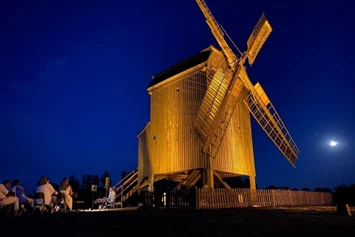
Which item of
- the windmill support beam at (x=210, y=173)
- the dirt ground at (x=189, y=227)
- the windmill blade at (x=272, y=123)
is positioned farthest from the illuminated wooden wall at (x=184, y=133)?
the dirt ground at (x=189, y=227)

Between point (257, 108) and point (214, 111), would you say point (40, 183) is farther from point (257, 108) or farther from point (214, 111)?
point (257, 108)

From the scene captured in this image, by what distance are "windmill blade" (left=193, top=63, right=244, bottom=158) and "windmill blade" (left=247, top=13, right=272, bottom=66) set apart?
1.77m

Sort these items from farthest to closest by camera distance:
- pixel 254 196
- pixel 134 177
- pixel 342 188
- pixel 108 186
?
pixel 342 188, pixel 134 177, pixel 108 186, pixel 254 196

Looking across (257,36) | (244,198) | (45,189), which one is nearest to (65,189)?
(45,189)

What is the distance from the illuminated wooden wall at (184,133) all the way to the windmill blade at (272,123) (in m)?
1.64

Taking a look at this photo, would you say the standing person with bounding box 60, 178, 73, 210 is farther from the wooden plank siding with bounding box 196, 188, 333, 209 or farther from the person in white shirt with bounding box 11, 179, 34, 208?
the wooden plank siding with bounding box 196, 188, 333, 209

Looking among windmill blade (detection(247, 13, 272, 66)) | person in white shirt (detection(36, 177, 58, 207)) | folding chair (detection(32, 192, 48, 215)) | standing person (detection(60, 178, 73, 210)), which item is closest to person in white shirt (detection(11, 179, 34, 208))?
folding chair (detection(32, 192, 48, 215))

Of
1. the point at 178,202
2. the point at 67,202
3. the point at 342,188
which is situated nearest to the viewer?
the point at 67,202

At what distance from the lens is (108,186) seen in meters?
21.6

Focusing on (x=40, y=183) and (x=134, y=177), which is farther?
(x=134, y=177)

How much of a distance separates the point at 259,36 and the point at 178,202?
11552 millimetres

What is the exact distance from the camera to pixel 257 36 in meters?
18.2

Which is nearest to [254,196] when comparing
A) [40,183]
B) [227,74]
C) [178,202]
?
[178,202]

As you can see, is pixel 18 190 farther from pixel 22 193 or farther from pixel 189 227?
pixel 189 227
